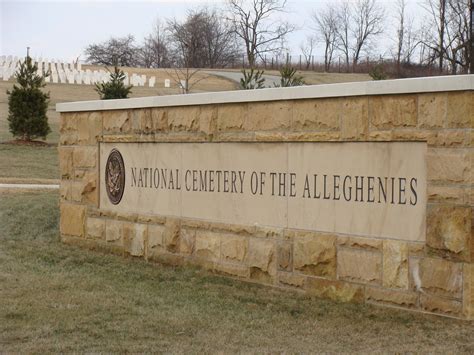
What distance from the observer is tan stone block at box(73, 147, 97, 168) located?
1008cm

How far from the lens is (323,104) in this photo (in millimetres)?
7137

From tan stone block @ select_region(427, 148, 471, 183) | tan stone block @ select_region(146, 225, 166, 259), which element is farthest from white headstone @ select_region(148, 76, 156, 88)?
tan stone block @ select_region(427, 148, 471, 183)

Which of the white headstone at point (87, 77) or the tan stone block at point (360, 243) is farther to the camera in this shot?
the white headstone at point (87, 77)

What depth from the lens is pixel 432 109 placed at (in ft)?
20.6

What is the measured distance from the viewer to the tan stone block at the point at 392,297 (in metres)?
6.43

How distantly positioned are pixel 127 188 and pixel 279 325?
3899 mm

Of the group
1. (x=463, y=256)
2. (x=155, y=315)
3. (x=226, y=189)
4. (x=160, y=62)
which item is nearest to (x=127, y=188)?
(x=226, y=189)

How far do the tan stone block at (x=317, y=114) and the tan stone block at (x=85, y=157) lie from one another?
3.48 metres

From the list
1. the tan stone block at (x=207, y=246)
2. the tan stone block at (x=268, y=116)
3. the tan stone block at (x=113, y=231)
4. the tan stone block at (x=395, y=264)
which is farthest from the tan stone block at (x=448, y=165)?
the tan stone block at (x=113, y=231)

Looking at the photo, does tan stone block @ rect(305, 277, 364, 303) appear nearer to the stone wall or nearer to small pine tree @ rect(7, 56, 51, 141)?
the stone wall

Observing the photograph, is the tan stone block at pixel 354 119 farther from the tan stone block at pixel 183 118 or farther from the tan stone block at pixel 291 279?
the tan stone block at pixel 183 118

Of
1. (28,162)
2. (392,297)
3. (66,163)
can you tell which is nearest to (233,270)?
(392,297)

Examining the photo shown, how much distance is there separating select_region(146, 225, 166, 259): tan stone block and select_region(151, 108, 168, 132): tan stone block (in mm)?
1068

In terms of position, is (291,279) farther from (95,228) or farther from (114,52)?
(114,52)
